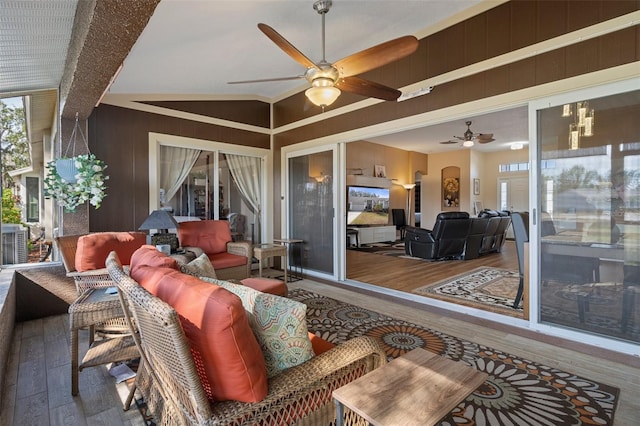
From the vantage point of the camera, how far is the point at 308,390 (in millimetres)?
1279

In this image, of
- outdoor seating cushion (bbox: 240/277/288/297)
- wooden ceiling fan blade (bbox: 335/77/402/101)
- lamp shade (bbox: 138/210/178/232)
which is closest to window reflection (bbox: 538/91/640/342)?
wooden ceiling fan blade (bbox: 335/77/402/101)

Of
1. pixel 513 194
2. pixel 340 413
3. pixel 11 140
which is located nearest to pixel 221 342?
pixel 340 413

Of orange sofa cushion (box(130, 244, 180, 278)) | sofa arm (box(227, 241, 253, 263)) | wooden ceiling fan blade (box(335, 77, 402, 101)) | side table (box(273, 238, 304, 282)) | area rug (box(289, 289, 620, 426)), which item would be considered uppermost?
wooden ceiling fan blade (box(335, 77, 402, 101))

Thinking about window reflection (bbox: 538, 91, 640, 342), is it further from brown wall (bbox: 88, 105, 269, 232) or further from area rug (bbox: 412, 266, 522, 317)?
brown wall (bbox: 88, 105, 269, 232)

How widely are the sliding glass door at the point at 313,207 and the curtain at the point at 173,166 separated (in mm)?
1702

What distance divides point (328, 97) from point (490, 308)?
2.94m

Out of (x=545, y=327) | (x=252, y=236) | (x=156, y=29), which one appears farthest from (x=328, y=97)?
(x=252, y=236)

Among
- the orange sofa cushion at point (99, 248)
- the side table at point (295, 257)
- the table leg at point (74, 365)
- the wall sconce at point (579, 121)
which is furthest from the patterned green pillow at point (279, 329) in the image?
the side table at point (295, 257)

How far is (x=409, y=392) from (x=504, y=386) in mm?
1394

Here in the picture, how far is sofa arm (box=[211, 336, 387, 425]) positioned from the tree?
4.01m

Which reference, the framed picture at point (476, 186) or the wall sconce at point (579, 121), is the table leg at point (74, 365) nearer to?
the wall sconce at point (579, 121)

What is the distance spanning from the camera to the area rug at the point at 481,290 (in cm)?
372

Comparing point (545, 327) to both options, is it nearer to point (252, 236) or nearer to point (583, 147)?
point (583, 147)

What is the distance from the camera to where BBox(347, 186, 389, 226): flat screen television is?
854 cm
